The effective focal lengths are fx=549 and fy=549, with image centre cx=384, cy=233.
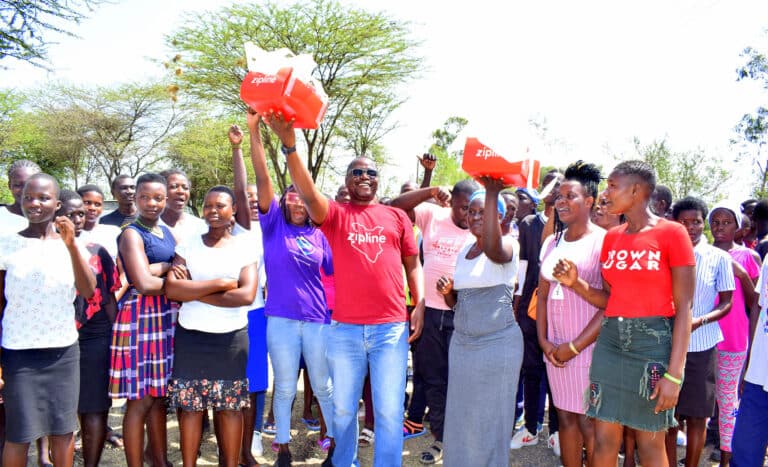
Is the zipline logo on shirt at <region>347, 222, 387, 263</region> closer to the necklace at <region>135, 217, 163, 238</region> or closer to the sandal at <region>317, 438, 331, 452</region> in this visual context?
the necklace at <region>135, 217, 163, 238</region>

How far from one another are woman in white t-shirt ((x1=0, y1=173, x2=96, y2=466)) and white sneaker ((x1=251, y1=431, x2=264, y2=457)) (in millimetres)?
1427

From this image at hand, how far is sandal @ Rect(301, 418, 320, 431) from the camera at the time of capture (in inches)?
194

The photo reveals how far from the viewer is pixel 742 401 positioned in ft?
9.97

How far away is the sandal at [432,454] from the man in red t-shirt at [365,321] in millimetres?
816

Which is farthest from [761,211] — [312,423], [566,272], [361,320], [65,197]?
[65,197]

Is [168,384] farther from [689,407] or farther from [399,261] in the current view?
[689,407]

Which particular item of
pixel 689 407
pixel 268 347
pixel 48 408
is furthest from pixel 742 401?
pixel 48 408

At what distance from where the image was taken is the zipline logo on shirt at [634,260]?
2.80 meters

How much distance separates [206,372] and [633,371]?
250cm

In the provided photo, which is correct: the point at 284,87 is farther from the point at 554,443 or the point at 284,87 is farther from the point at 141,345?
the point at 554,443

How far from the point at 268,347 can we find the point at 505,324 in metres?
1.77

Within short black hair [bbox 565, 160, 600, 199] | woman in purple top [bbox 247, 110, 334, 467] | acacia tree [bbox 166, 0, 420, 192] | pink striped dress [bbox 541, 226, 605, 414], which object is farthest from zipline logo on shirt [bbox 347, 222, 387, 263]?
acacia tree [bbox 166, 0, 420, 192]

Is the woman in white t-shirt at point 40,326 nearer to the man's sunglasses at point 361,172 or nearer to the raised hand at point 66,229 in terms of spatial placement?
the raised hand at point 66,229

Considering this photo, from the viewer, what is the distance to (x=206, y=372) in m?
3.48
